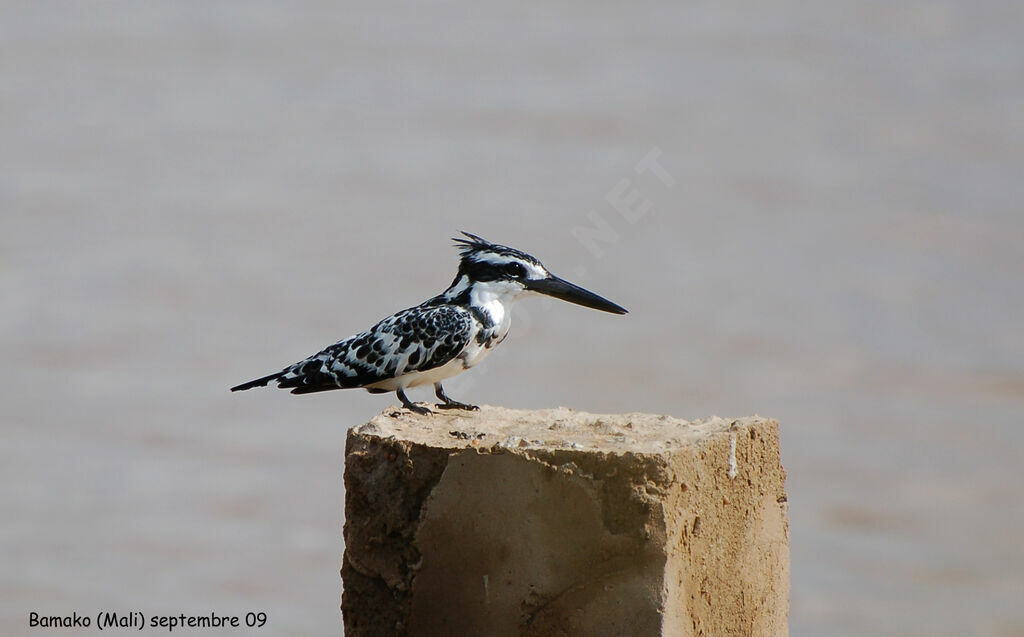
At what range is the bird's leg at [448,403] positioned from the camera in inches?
129

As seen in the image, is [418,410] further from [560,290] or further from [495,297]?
[560,290]

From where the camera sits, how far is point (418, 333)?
3238 mm

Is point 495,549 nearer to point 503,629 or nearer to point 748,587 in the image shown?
point 503,629

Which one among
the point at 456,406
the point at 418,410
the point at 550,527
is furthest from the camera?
the point at 456,406

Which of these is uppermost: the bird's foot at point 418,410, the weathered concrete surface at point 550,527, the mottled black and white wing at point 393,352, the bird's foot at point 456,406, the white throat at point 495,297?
the white throat at point 495,297

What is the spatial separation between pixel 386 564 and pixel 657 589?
0.58 metres

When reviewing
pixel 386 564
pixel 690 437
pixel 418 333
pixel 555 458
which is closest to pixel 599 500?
pixel 555 458

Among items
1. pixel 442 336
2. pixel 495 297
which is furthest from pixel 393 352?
pixel 495 297

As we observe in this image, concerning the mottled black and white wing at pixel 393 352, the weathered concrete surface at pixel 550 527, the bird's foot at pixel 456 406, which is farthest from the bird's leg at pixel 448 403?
the weathered concrete surface at pixel 550 527

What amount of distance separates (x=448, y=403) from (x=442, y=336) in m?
0.18

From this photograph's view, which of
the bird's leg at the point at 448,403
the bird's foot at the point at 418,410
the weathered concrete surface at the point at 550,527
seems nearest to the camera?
the weathered concrete surface at the point at 550,527

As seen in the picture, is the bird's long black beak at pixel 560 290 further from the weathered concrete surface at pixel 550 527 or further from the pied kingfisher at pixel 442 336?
the weathered concrete surface at pixel 550 527

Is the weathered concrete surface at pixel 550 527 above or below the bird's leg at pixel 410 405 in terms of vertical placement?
below

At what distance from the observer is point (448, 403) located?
332 cm
